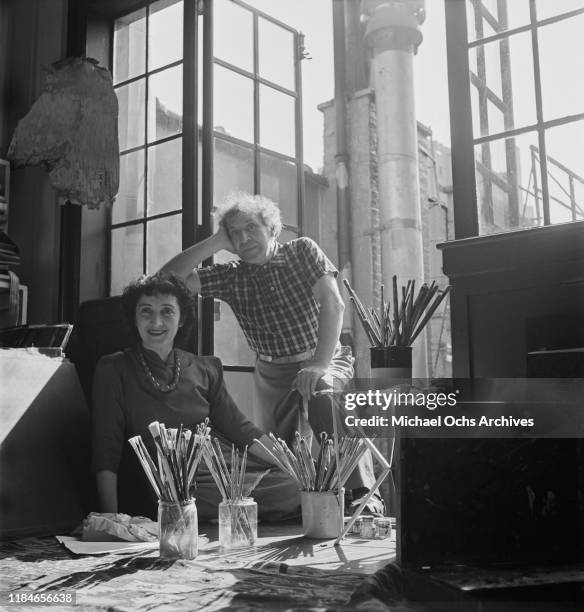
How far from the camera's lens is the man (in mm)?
2195

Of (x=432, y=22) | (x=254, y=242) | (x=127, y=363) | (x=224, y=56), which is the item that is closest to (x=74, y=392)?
(x=127, y=363)

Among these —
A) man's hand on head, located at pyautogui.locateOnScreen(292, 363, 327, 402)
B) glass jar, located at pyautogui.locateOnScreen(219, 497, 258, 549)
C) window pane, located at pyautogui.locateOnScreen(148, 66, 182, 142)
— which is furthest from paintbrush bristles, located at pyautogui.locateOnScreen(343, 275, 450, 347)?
window pane, located at pyautogui.locateOnScreen(148, 66, 182, 142)

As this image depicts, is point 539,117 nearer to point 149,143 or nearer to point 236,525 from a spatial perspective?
point 236,525

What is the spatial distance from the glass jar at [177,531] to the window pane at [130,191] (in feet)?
5.94

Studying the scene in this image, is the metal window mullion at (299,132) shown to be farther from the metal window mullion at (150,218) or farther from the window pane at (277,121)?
the metal window mullion at (150,218)

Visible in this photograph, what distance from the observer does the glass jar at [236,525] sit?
1383 millimetres

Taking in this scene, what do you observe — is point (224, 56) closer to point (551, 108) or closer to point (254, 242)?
point (254, 242)

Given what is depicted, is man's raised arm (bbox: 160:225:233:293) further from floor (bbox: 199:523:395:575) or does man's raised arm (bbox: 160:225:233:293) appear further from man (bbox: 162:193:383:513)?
floor (bbox: 199:523:395:575)

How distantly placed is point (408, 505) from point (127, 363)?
3.16ft

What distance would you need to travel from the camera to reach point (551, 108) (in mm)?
2002

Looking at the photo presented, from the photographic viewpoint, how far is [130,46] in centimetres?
300

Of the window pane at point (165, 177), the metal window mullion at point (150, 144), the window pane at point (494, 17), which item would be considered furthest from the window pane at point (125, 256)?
the window pane at point (494, 17)

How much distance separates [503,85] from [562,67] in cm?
17

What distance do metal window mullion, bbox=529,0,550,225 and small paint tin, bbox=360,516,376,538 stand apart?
1.00 metres
